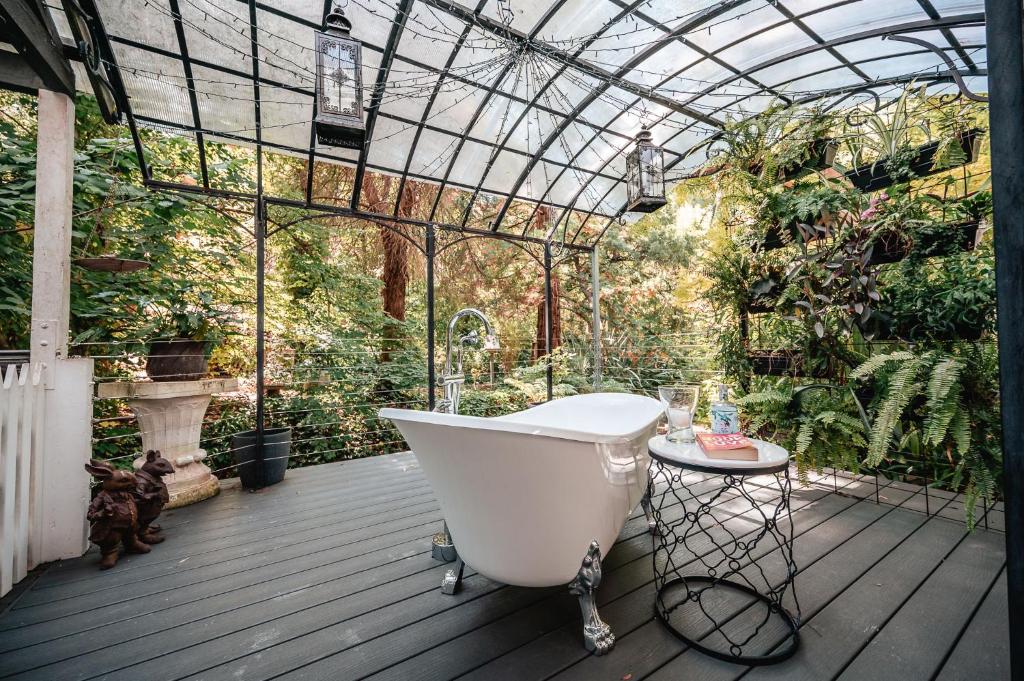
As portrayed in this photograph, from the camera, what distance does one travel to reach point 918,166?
7.55ft

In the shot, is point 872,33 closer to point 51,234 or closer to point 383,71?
point 383,71

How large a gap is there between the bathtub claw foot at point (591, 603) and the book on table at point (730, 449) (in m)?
0.48

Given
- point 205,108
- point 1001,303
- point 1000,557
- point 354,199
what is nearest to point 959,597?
point 1000,557

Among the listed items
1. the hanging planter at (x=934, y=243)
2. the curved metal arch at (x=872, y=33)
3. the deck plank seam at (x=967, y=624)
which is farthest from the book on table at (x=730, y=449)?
the curved metal arch at (x=872, y=33)

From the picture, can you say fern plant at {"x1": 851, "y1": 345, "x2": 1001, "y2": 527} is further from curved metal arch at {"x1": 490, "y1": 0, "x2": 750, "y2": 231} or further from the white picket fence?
the white picket fence

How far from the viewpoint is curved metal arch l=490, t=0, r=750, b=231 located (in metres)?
2.71

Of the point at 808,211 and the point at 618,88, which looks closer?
the point at 808,211

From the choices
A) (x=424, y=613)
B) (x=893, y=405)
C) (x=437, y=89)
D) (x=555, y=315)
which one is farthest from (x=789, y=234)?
(x=555, y=315)

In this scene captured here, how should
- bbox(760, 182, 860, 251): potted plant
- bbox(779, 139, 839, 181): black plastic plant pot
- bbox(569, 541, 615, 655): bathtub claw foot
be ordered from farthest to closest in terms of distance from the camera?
bbox(779, 139, 839, 181): black plastic plant pot
bbox(760, 182, 860, 251): potted plant
bbox(569, 541, 615, 655): bathtub claw foot

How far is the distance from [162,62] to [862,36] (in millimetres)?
4515

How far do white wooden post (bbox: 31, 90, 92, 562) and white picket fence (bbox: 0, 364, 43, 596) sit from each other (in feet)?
0.07

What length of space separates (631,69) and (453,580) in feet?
11.5

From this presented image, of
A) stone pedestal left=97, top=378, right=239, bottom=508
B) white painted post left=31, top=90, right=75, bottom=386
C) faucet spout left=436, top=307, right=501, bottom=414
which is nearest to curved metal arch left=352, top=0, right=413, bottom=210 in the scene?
faucet spout left=436, top=307, right=501, bottom=414

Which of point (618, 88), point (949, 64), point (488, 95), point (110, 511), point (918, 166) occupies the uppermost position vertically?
point (618, 88)
